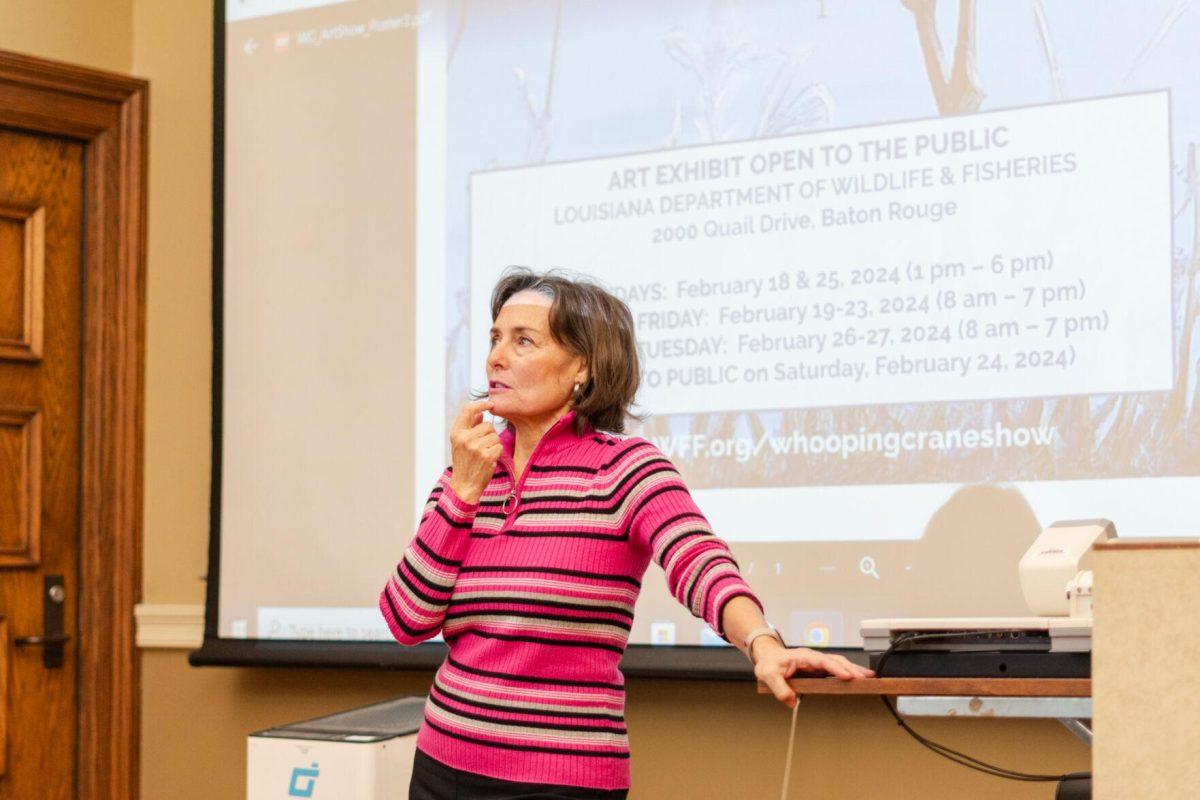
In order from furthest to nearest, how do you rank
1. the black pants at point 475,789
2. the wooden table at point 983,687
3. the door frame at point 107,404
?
the door frame at point 107,404, the black pants at point 475,789, the wooden table at point 983,687

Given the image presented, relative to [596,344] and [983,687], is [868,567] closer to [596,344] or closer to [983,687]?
[596,344]

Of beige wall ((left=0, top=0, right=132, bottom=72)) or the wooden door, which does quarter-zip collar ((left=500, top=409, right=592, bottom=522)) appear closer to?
the wooden door

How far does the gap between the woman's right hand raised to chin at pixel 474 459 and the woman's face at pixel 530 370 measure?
0.06m

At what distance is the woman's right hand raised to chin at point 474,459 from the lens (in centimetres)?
177

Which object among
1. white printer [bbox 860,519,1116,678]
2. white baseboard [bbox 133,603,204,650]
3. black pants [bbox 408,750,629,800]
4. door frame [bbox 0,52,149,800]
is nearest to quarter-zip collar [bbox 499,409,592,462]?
black pants [bbox 408,750,629,800]

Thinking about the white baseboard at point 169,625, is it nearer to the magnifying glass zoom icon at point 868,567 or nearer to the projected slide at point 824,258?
the projected slide at point 824,258

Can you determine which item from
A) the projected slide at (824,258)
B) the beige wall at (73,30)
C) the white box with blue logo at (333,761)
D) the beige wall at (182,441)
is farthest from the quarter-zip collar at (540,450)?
the beige wall at (73,30)

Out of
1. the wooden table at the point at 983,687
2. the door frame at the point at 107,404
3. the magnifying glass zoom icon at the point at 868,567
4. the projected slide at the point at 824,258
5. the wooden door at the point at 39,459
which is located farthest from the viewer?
the door frame at the point at 107,404

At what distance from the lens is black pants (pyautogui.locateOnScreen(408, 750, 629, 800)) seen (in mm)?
1690

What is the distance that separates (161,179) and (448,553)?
2.38 m

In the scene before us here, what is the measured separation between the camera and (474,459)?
1773 millimetres

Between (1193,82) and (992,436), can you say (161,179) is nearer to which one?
(992,436)

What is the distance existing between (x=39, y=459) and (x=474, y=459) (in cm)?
222

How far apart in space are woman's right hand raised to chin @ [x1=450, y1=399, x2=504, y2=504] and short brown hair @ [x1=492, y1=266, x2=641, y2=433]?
0.13 meters
